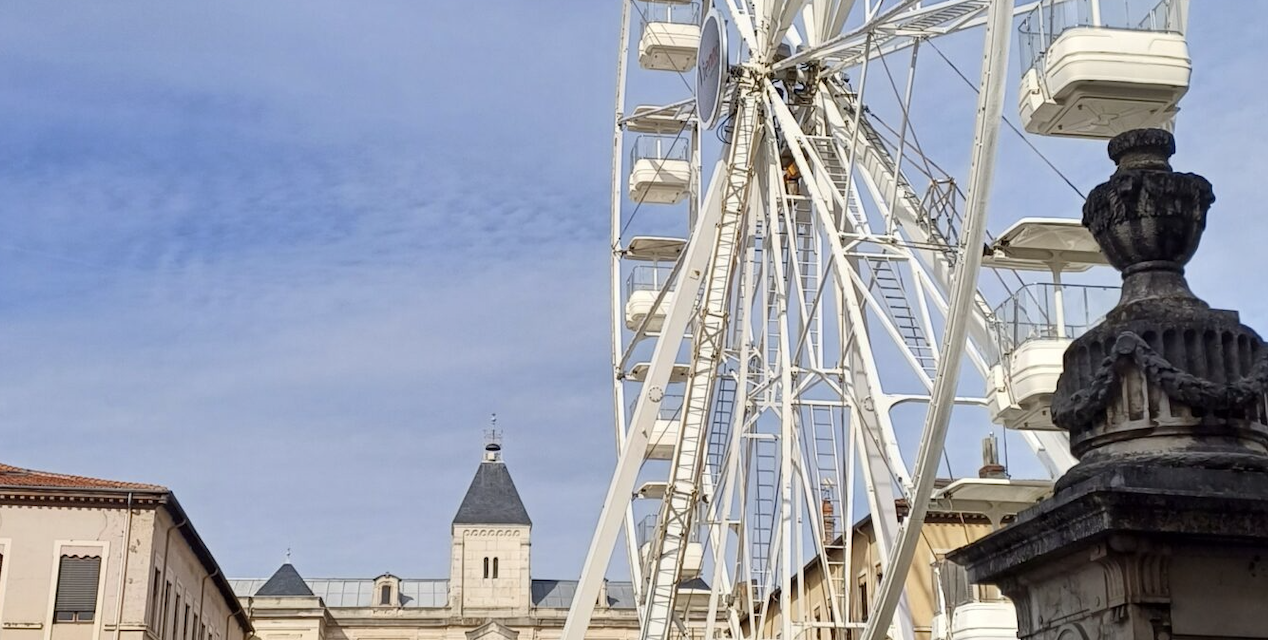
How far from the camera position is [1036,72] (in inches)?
539

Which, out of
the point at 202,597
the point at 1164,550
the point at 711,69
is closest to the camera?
the point at 1164,550

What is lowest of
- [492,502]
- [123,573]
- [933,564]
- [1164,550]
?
[1164,550]

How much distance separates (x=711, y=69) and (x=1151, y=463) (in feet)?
56.1

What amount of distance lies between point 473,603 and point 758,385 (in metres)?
66.4

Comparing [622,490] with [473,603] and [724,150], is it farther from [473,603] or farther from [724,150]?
[473,603]

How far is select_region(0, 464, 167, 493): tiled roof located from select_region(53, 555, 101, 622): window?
1470 millimetres

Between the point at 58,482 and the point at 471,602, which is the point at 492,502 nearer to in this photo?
the point at 471,602

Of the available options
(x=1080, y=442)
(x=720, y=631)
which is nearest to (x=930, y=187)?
(x=1080, y=442)

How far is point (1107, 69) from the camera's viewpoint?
42.2 ft

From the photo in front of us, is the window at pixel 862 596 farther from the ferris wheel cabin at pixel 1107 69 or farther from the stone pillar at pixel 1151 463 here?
the stone pillar at pixel 1151 463

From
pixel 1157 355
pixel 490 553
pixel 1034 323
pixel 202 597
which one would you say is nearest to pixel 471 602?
pixel 490 553

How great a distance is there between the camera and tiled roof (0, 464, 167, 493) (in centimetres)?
3288

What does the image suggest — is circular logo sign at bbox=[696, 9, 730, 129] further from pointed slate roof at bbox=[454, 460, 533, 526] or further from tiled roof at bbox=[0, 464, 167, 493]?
pointed slate roof at bbox=[454, 460, 533, 526]

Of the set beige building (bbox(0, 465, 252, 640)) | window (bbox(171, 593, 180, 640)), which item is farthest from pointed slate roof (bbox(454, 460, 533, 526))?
beige building (bbox(0, 465, 252, 640))
